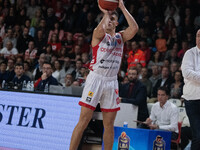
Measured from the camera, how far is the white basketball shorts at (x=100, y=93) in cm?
449

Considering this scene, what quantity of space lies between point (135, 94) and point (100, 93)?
8.55 ft

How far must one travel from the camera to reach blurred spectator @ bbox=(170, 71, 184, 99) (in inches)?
328

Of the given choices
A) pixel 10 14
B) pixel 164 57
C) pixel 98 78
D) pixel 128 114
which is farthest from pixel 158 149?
pixel 10 14

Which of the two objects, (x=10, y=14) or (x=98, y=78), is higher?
(x=10, y=14)

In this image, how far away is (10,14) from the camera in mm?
13742

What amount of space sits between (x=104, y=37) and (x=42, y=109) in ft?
6.52

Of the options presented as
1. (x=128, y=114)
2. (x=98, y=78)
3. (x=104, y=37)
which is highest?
(x=104, y=37)

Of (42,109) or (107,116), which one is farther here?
(42,109)

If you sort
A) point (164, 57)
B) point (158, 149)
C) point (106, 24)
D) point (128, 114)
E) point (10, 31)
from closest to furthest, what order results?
point (106, 24) < point (158, 149) < point (128, 114) < point (164, 57) < point (10, 31)

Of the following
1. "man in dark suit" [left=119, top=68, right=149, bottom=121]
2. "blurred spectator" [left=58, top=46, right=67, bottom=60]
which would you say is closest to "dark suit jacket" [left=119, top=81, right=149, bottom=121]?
"man in dark suit" [left=119, top=68, right=149, bottom=121]

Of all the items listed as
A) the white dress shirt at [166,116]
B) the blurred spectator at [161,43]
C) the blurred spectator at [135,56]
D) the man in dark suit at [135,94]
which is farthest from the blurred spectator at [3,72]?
the blurred spectator at [161,43]

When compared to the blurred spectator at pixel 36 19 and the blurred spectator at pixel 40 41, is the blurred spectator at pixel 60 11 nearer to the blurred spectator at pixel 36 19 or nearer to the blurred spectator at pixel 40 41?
the blurred spectator at pixel 36 19

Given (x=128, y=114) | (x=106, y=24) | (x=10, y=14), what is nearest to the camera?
(x=106, y=24)

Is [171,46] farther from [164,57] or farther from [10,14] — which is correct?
[10,14]
